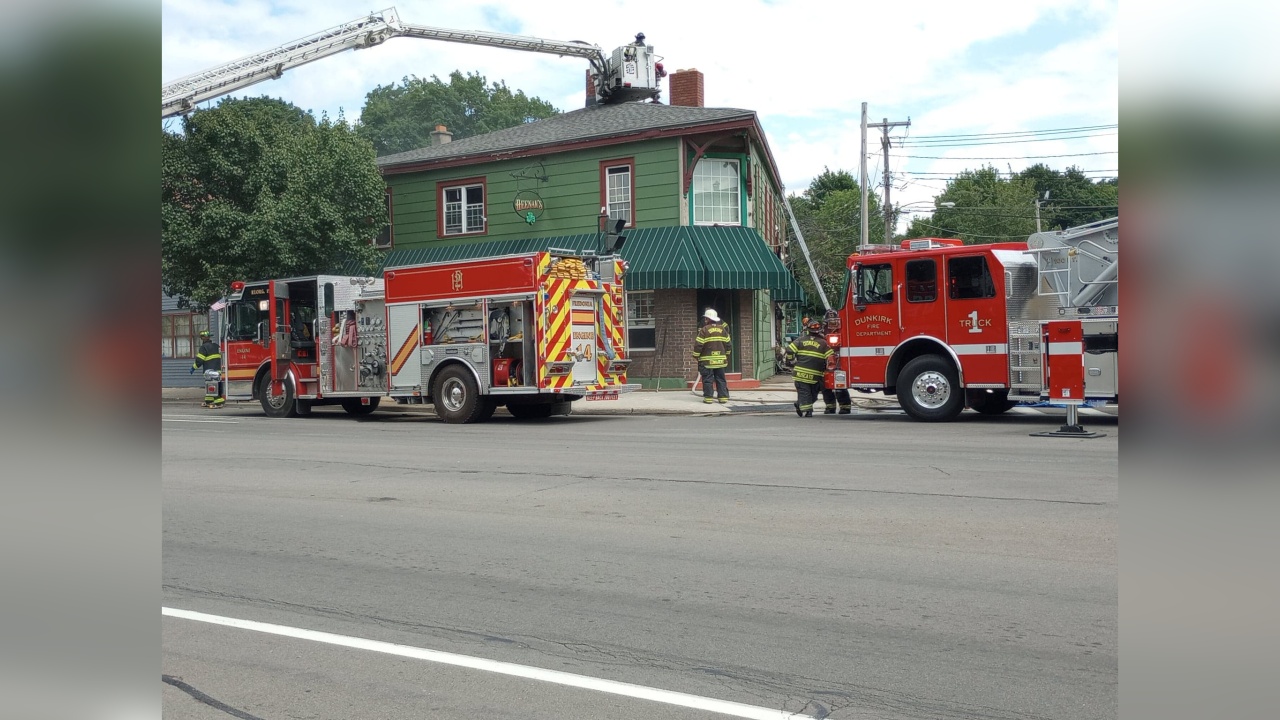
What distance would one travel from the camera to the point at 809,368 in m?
17.9

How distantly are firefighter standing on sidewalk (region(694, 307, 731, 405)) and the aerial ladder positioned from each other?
39.4 feet

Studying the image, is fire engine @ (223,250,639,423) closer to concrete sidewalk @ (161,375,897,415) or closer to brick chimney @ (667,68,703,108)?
concrete sidewalk @ (161,375,897,415)

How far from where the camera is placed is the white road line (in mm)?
4176

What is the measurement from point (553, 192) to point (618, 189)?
184 centimetres

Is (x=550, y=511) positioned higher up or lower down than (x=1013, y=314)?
lower down

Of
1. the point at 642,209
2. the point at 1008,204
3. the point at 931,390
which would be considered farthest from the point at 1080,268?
the point at 1008,204

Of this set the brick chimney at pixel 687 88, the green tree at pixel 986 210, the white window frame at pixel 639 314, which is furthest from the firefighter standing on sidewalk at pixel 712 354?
the green tree at pixel 986 210

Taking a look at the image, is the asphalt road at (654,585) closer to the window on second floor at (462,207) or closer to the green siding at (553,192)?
the green siding at (553,192)

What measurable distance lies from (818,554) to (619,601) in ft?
5.53

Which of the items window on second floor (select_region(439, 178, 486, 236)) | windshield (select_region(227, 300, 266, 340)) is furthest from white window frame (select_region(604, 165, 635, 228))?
windshield (select_region(227, 300, 266, 340))

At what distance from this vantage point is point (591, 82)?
1237 inches

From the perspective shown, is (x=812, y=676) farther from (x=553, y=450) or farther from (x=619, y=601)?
(x=553, y=450)

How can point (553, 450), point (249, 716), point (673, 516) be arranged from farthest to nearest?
point (553, 450)
point (673, 516)
point (249, 716)

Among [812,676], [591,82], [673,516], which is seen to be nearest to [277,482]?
[673,516]
